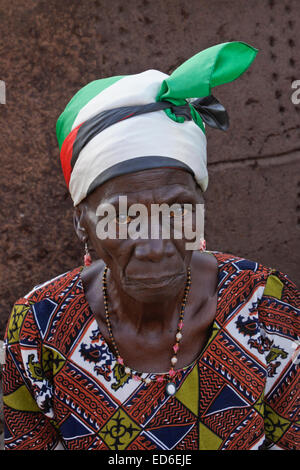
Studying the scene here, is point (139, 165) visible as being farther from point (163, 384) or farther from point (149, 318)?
point (163, 384)

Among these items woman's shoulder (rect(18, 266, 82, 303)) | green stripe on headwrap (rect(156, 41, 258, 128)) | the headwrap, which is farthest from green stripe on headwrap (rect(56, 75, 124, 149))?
woman's shoulder (rect(18, 266, 82, 303))

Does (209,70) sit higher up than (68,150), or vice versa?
(209,70)

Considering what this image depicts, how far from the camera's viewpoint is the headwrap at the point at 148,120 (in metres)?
1.17

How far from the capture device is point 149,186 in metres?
1.21

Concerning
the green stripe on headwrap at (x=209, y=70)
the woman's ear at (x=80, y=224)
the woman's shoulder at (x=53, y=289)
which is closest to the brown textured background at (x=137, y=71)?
the woman's shoulder at (x=53, y=289)

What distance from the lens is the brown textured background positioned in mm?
1864

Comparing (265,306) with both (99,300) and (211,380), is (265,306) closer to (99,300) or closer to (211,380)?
(211,380)

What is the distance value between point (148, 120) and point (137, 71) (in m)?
0.81

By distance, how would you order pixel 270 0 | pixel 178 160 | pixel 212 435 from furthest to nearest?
pixel 270 0 → pixel 212 435 → pixel 178 160

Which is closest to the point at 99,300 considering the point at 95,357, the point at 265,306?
the point at 95,357

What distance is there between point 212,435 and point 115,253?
0.65 meters

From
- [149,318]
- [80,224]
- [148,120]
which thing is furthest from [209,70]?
[149,318]

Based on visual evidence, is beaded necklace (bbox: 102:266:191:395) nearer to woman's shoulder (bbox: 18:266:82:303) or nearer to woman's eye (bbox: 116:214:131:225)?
woman's shoulder (bbox: 18:266:82:303)
